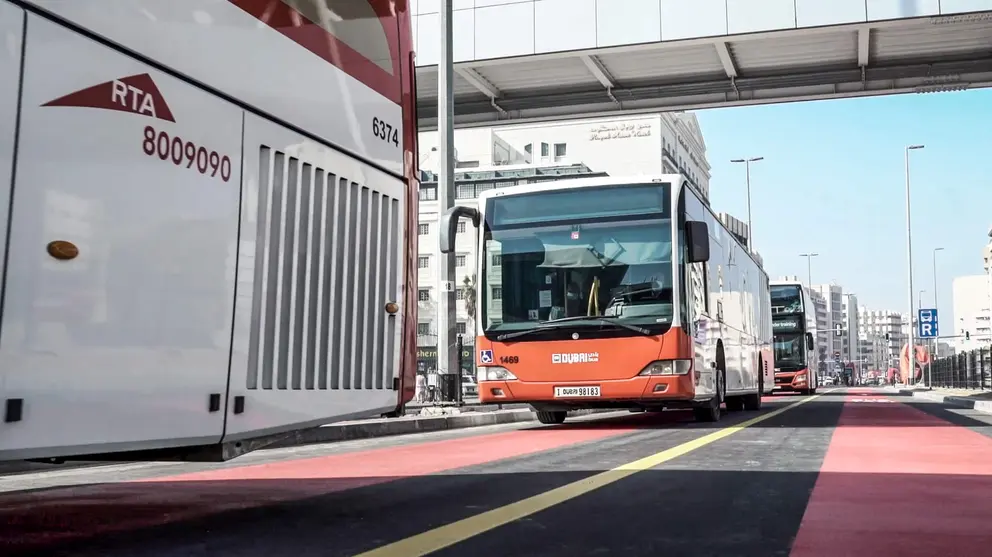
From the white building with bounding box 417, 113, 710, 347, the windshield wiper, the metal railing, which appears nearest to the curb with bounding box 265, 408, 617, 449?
the windshield wiper

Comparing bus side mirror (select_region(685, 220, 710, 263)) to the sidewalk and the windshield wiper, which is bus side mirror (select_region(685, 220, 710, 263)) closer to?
the windshield wiper

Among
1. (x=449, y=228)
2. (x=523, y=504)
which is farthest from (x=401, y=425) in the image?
(x=523, y=504)

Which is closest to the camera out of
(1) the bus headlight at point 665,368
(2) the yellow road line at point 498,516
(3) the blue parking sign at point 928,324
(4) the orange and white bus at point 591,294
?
(2) the yellow road line at point 498,516

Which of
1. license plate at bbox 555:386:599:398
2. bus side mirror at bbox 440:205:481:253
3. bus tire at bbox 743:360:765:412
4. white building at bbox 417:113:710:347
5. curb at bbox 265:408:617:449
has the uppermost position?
white building at bbox 417:113:710:347

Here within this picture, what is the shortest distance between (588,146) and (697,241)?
97.5 metres

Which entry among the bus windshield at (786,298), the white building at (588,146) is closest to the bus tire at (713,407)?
the bus windshield at (786,298)

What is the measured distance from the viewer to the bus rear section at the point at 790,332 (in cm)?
3856

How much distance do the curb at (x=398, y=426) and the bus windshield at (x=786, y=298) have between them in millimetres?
21353

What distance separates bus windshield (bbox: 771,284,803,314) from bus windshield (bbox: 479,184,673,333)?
2685 centimetres

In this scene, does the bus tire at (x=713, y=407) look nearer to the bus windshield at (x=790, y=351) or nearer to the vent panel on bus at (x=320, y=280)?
the vent panel on bus at (x=320, y=280)

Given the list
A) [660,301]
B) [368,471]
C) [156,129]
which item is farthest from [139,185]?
[660,301]

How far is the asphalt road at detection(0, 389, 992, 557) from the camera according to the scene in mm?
4461

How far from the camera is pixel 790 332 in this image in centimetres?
3856

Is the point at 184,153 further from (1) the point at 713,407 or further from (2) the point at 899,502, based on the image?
(1) the point at 713,407
